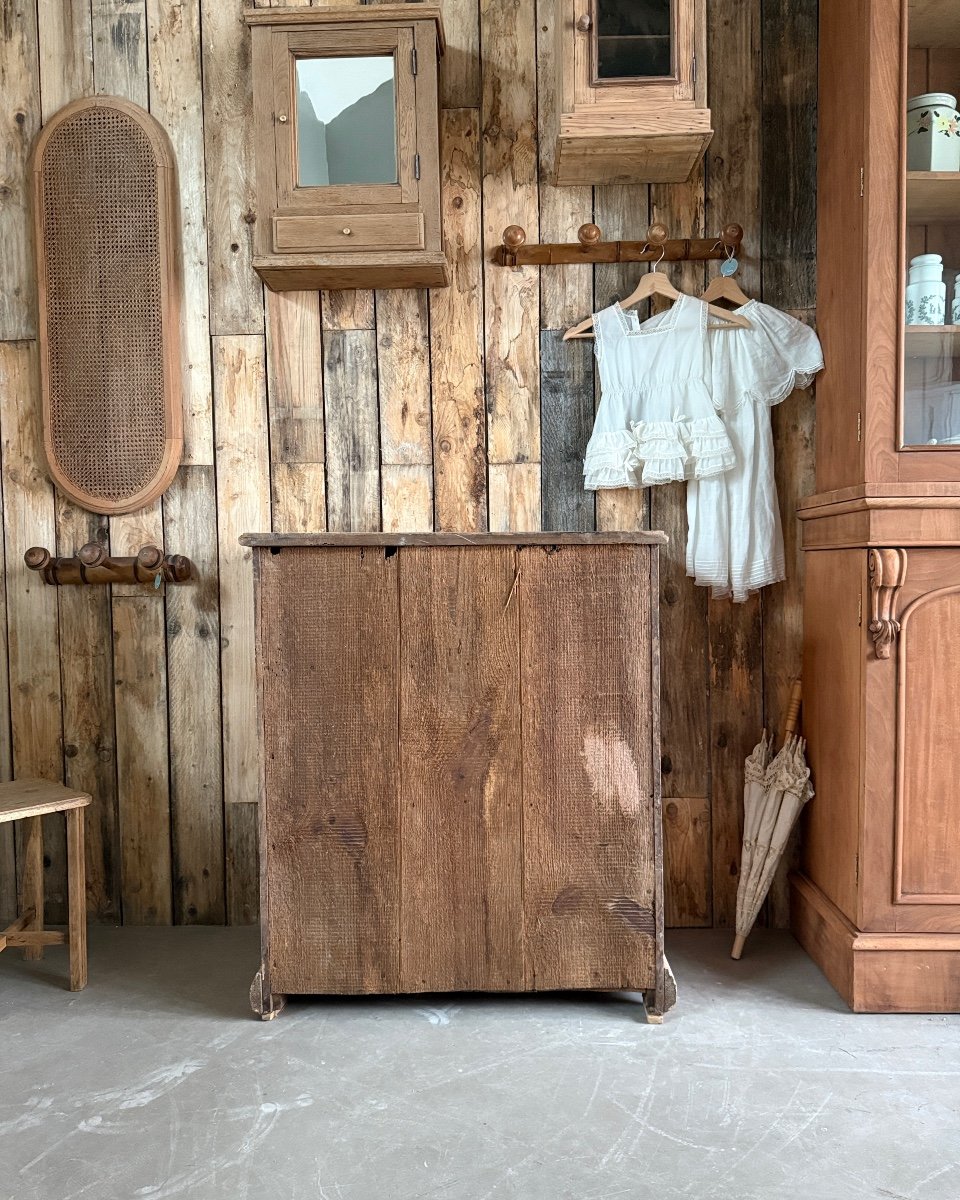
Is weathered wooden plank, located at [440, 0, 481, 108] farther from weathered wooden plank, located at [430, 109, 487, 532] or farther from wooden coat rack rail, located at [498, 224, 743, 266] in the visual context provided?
wooden coat rack rail, located at [498, 224, 743, 266]

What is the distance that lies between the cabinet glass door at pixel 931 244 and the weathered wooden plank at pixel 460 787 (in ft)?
2.99

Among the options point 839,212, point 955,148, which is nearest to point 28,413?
point 839,212

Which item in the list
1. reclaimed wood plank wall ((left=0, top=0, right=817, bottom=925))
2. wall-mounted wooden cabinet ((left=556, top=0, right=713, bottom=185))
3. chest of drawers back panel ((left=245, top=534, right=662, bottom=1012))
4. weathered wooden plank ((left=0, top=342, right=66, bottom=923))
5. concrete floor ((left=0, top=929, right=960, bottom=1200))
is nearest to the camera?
concrete floor ((left=0, top=929, right=960, bottom=1200))

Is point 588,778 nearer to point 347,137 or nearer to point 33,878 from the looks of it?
point 33,878

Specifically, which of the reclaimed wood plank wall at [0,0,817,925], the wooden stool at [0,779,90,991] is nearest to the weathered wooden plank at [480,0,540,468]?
the reclaimed wood plank wall at [0,0,817,925]

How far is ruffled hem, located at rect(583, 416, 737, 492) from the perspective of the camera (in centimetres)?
224

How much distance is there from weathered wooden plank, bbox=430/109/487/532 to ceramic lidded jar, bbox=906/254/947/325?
3.16 ft

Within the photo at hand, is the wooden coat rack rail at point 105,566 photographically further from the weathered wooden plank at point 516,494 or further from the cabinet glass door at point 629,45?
the cabinet glass door at point 629,45

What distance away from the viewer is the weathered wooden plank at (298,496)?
7.98 feet

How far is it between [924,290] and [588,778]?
1.17 metres

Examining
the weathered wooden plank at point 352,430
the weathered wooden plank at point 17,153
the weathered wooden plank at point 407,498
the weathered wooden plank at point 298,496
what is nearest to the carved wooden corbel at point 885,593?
the weathered wooden plank at point 407,498

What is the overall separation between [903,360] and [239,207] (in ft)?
5.16

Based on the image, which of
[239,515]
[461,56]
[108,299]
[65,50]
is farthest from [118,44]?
[239,515]

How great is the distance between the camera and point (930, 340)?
6.38 ft
